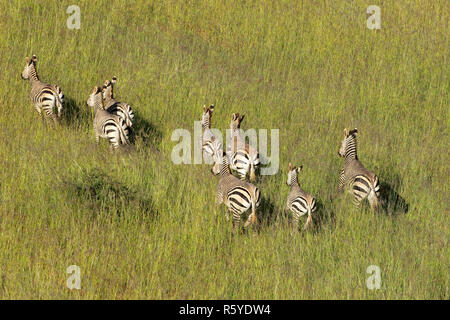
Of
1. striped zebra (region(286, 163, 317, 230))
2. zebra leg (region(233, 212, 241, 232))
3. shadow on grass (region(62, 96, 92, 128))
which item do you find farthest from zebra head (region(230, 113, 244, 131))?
zebra leg (region(233, 212, 241, 232))

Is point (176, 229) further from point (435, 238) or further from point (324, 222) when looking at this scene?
point (435, 238)

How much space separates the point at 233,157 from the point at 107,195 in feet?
7.11

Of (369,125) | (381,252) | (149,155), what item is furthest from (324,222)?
(369,125)

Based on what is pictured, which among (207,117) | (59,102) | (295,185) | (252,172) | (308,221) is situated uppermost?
(59,102)

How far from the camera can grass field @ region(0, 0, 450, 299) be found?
8.12 meters

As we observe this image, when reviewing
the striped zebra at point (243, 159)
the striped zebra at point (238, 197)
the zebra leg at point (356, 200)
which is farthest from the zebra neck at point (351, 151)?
the striped zebra at point (238, 197)

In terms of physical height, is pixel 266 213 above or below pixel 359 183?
below

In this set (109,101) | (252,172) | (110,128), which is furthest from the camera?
(109,101)

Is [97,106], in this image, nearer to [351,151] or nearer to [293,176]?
[293,176]

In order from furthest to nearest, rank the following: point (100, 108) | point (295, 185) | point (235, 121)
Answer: point (100, 108) → point (235, 121) → point (295, 185)

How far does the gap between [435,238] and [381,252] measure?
1.02 m

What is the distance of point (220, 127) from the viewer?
41.1 ft

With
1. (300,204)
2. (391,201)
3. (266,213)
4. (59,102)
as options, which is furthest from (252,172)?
(59,102)

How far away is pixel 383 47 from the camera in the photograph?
16.1m
